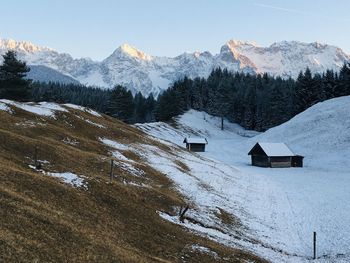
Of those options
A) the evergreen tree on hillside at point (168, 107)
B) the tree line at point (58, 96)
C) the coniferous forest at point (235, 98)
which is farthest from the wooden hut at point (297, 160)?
the evergreen tree on hillside at point (168, 107)

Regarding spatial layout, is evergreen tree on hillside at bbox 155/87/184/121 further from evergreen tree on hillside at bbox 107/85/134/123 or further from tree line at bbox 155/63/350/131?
evergreen tree on hillside at bbox 107/85/134/123

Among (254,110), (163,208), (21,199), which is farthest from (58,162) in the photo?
(254,110)

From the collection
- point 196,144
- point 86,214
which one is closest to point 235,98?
point 196,144

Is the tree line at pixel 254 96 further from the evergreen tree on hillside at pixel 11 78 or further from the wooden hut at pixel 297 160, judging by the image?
the evergreen tree on hillside at pixel 11 78

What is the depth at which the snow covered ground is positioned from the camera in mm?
32031

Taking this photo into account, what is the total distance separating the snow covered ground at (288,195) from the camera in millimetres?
32031

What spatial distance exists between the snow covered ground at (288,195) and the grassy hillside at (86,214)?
3.14 meters

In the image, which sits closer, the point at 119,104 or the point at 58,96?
the point at 119,104

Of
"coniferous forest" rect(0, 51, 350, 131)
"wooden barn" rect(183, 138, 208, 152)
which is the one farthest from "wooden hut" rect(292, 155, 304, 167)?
"coniferous forest" rect(0, 51, 350, 131)

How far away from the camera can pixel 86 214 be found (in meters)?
23.7

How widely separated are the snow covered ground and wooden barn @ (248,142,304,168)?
9.13ft

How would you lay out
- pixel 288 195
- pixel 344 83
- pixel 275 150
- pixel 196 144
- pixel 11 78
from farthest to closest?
1. pixel 344 83
2. pixel 196 144
3. pixel 275 150
4. pixel 11 78
5. pixel 288 195

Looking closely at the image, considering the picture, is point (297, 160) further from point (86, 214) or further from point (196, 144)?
point (86, 214)

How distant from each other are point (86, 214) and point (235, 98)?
14790 centimetres
